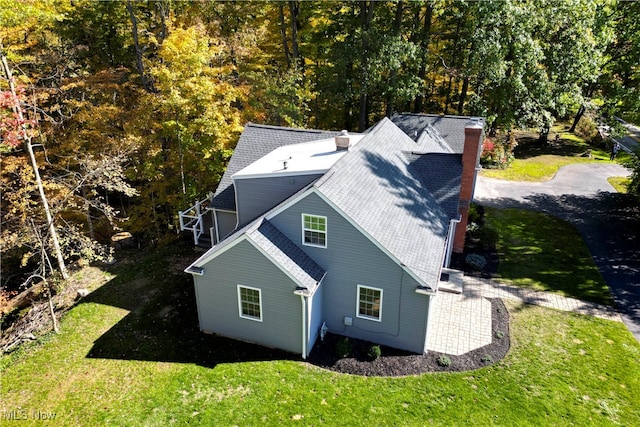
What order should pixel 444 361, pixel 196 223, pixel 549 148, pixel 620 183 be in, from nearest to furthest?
pixel 444 361, pixel 196 223, pixel 620 183, pixel 549 148

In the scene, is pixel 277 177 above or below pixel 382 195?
above

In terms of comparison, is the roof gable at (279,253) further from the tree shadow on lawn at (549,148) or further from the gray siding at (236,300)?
the tree shadow on lawn at (549,148)

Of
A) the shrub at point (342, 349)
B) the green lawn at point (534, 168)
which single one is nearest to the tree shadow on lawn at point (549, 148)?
the green lawn at point (534, 168)

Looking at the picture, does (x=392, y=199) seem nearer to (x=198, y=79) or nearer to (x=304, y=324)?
(x=304, y=324)

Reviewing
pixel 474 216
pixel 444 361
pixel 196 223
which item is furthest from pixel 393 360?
pixel 474 216

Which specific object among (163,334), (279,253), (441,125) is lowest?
(163,334)

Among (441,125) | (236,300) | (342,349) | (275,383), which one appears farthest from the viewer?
(441,125)

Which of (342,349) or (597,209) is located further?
(597,209)
